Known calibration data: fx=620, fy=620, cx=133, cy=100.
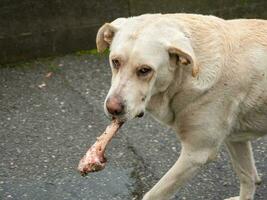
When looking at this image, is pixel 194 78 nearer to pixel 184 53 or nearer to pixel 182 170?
pixel 184 53

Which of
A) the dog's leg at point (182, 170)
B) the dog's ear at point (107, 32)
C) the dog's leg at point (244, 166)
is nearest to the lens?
the dog's ear at point (107, 32)

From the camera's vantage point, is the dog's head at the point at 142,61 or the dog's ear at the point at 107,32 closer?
the dog's head at the point at 142,61

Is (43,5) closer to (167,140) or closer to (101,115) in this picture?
(101,115)

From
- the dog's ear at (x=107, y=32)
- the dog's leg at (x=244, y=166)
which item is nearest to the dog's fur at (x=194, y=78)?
the dog's ear at (x=107, y=32)

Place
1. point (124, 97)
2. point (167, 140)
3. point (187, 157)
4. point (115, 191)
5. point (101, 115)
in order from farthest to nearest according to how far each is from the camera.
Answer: point (101, 115) < point (167, 140) < point (115, 191) < point (187, 157) < point (124, 97)

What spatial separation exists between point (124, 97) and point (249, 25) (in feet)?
3.12

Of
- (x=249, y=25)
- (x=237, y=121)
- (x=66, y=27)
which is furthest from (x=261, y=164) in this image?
(x=66, y=27)

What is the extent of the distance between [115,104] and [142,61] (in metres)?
0.26

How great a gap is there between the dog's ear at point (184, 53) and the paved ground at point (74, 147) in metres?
1.31

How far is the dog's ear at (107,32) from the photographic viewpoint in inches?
135

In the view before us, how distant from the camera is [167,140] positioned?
5039mm

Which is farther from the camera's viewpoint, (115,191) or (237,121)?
(115,191)

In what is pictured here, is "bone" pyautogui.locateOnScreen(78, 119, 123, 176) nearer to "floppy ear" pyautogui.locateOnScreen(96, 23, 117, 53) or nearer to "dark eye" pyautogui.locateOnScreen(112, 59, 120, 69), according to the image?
"dark eye" pyautogui.locateOnScreen(112, 59, 120, 69)

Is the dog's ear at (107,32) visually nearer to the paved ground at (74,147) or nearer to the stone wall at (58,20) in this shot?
the paved ground at (74,147)
